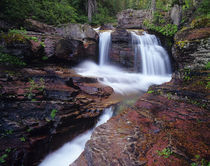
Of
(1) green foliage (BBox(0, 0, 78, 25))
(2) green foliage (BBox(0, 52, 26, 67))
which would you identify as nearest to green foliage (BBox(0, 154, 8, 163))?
(2) green foliage (BBox(0, 52, 26, 67))

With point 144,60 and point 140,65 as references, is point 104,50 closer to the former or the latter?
point 140,65

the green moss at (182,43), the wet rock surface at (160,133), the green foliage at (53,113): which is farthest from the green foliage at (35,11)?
the green moss at (182,43)

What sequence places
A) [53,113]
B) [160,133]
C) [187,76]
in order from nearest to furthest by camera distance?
1. [160,133]
2. [53,113]
3. [187,76]

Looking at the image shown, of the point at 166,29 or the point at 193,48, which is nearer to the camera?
the point at 193,48

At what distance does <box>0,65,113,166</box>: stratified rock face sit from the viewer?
2900 mm

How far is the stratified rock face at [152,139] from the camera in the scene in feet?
6.41

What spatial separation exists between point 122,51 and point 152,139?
32.0ft

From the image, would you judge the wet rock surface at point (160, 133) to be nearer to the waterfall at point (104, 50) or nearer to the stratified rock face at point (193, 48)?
the stratified rock face at point (193, 48)

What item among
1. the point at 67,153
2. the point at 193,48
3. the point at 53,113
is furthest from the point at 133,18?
the point at 67,153

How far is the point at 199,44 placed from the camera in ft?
21.3

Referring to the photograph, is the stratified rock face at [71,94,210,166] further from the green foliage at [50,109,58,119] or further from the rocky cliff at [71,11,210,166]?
the green foliage at [50,109,58,119]

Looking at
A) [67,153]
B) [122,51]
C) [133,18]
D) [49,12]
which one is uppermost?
[133,18]

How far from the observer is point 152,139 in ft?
7.73

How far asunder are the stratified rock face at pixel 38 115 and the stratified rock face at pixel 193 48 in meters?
6.04
